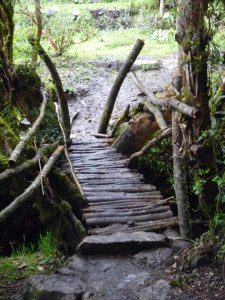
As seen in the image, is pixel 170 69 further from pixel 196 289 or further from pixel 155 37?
pixel 196 289

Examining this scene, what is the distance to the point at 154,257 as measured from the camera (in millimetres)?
3826

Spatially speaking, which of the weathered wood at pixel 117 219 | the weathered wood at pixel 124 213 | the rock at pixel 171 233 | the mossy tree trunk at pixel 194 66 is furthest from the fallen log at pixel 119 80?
the rock at pixel 171 233

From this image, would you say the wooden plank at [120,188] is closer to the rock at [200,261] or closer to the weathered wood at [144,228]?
the weathered wood at [144,228]

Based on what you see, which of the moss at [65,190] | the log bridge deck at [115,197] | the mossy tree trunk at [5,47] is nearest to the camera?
the log bridge deck at [115,197]

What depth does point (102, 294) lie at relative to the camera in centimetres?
337

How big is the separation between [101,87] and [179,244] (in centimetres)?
933

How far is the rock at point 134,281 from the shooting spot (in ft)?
11.2

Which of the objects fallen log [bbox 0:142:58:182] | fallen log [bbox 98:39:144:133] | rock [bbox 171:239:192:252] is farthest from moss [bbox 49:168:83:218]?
fallen log [bbox 98:39:144:133]

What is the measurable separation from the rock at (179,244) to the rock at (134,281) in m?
0.43

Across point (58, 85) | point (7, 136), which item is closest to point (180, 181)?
point (7, 136)

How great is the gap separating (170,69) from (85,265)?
9.68m

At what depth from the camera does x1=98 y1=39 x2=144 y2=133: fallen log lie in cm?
780

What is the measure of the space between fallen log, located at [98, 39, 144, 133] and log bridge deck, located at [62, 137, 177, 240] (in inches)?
A: 55.7

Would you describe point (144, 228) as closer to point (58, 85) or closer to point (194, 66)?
point (194, 66)
